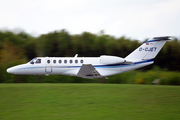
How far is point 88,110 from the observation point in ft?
33.9

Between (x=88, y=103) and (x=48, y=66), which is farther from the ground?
(x=48, y=66)

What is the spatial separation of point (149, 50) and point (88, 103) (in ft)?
34.5

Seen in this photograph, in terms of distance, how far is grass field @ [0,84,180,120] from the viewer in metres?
9.70

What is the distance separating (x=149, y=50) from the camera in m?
19.7

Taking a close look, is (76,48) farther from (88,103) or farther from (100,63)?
(88,103)

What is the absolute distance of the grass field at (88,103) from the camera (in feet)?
31.8

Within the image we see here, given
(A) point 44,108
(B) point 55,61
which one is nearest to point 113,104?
(A) point 44,108

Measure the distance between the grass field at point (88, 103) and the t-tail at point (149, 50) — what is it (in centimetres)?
619

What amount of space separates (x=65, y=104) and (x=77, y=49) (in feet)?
90.8

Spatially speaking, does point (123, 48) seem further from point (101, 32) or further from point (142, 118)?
point (142, 118)

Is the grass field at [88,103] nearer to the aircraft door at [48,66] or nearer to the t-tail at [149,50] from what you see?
the aircraft door at [48,66]

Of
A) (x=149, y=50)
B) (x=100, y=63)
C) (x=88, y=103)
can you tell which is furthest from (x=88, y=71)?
(x=88, y=103)

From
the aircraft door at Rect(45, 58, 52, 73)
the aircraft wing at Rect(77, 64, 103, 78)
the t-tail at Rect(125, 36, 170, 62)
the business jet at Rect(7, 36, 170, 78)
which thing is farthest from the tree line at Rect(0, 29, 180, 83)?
the t-tail at Rect(125, 36, 170, 62)

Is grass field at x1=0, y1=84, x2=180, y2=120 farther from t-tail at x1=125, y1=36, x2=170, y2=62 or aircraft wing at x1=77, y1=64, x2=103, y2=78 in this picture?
t-tail at x1=125, y1=36, x2=170, y2=62
